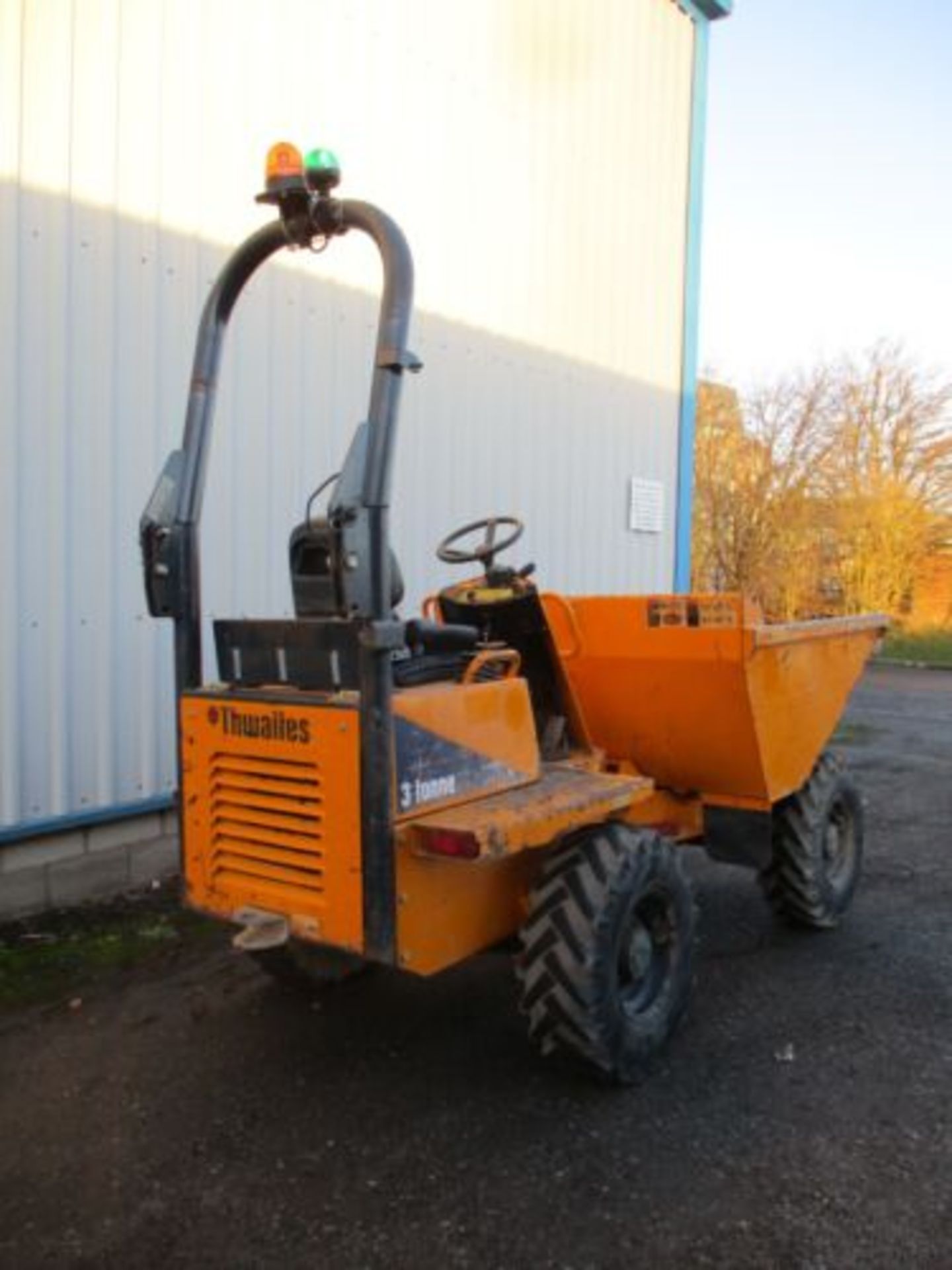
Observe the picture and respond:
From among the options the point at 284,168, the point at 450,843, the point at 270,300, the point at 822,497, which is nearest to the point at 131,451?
the point at 270,300

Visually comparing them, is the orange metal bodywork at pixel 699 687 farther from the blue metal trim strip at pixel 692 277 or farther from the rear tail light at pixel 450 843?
the blue metal trim strip at pixel 692 277

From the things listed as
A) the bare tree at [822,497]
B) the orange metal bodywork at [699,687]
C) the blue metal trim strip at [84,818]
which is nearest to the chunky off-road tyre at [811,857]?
the orange metal bodywork at [699,687]

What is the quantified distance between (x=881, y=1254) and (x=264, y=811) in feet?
6.85

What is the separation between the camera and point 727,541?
66.2 ft

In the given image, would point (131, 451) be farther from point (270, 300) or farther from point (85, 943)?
point (85, 943)

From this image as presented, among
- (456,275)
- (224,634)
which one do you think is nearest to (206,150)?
(456,275)

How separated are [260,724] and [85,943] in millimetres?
2265

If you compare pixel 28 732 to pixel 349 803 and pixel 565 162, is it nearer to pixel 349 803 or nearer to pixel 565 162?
pixel 349 803

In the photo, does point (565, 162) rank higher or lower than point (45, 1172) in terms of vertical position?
higher

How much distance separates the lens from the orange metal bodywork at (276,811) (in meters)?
3.05

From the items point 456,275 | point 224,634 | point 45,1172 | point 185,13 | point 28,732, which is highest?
point 185,13

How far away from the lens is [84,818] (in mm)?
5254

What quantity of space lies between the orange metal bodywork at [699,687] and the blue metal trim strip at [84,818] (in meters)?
2.49

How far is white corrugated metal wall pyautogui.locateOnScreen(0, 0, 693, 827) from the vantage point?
16.3 feet
